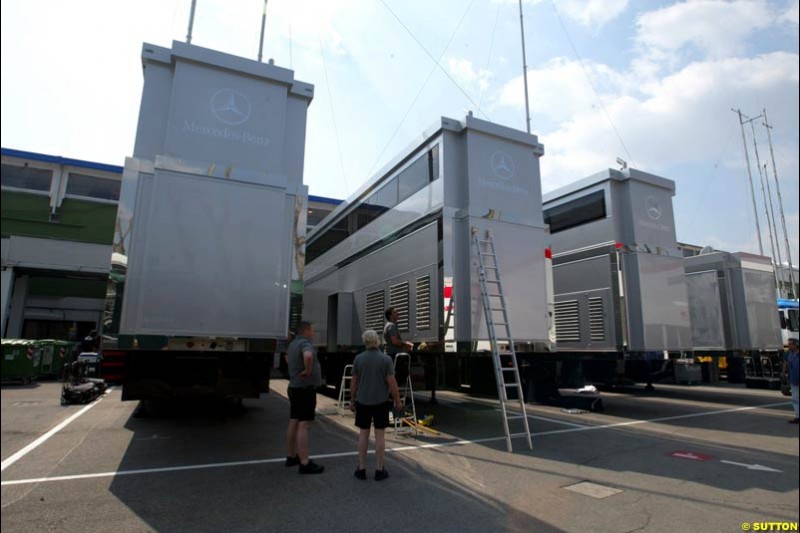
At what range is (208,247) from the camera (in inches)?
212

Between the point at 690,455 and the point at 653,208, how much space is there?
221 inches

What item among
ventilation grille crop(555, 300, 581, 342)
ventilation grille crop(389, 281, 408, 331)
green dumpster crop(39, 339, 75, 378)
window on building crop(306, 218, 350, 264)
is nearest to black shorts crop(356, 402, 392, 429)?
ventilation grille crop(389, 281, 408, 331)

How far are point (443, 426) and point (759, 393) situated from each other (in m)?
9.63

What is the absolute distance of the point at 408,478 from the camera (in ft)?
15.4

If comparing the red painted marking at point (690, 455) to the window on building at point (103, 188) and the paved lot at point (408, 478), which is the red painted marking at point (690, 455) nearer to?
the paved lot at point (408, 478)

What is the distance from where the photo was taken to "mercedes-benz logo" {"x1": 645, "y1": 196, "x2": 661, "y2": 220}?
377 inches

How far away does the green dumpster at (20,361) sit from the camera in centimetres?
1305

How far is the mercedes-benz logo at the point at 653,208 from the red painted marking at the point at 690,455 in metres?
5.31

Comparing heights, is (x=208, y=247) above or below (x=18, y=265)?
above

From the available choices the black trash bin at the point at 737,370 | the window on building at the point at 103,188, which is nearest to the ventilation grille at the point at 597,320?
the black trash bin at the point at 737,370

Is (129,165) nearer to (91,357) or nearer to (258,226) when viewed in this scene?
(258,226)

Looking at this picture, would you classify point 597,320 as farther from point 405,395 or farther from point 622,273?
point 405,395

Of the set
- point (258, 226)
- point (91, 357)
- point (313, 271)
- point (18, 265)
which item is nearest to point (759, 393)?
point (313, 271)

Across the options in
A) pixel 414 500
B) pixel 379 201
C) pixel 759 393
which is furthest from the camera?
pixel 759 393
